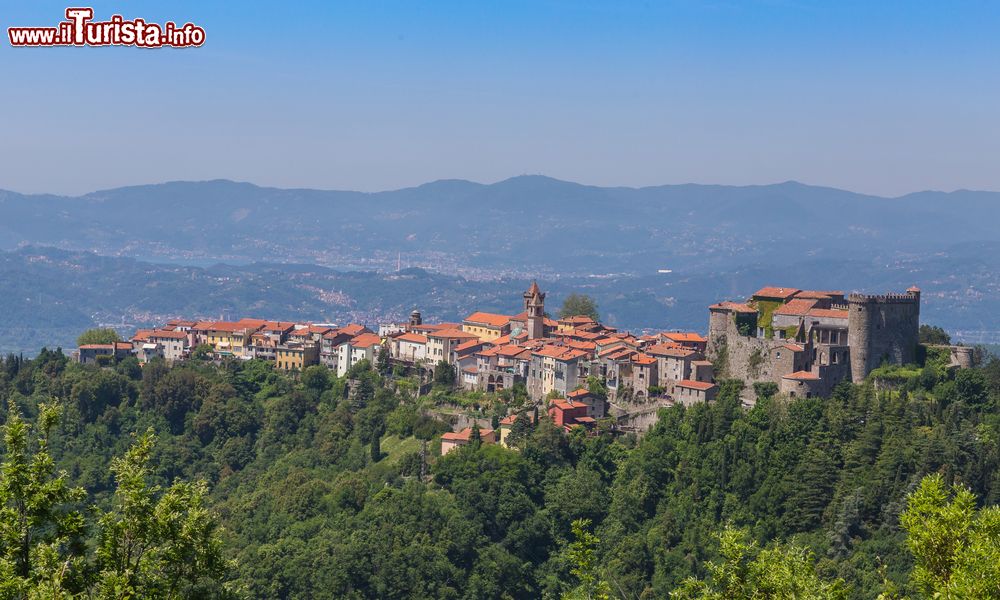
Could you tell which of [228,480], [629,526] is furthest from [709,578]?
[228,480]

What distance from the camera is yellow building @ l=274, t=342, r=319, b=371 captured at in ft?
265

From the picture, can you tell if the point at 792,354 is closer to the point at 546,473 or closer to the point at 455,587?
the point at 546,473

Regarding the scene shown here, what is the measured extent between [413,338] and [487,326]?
451 cm

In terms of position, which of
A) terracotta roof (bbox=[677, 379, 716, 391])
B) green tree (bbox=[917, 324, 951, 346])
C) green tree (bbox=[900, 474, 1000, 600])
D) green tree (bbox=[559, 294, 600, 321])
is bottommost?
terracotta roof (bbox=[677, 379, 716, 391])

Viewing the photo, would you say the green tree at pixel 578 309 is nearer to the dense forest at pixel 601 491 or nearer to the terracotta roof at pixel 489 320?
the terracotta roof at pixel 489 320

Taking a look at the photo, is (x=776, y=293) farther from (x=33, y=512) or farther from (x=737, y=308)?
(x=33, y=512)

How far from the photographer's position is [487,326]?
7762cm

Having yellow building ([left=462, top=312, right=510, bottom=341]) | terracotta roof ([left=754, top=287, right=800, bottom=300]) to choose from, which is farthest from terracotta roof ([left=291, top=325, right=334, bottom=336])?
terracotta roof ([left=754, top=287, right=800, bottom=300])

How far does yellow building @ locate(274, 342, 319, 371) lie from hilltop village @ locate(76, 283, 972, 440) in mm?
63

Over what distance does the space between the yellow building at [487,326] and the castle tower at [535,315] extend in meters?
1.95

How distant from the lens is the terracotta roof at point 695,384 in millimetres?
59081

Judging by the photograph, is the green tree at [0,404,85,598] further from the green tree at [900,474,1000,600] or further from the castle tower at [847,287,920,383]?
the castle tower at [847,287,920,383]

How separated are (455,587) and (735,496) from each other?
1224cm

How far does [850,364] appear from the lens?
56000 millimetres
